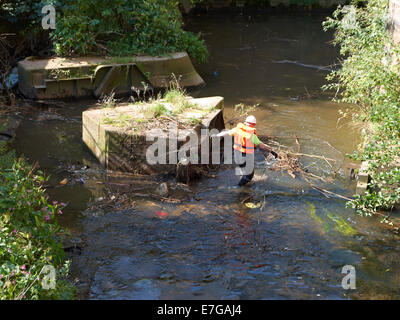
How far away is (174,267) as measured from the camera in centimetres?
731

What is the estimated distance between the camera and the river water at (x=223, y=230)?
274 inches

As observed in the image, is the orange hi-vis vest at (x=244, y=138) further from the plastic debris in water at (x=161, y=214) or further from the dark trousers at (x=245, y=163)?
the plastic debris in water at (x=161, y=214)

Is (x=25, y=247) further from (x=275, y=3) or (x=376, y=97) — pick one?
(x=275, y=3)

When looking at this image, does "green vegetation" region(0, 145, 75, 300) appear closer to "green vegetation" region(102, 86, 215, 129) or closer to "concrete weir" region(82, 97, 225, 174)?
"concrete weir" region(82, 97, 225, 174)

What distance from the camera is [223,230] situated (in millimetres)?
8367

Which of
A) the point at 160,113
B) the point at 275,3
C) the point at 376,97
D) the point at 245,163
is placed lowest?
the point at 245,163

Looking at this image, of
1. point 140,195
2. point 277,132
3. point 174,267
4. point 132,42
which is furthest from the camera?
point 132,42

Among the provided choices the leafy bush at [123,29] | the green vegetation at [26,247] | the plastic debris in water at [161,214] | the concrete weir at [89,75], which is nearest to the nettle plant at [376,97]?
the plastic debris in water at [161,214]

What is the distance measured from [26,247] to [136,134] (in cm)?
412

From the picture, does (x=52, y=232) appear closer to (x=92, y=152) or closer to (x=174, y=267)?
(x=174, y=267)

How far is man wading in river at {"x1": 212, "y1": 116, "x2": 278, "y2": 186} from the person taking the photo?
30.9 feet

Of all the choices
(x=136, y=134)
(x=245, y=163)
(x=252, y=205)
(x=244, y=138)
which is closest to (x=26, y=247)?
(x=136, y=134)
